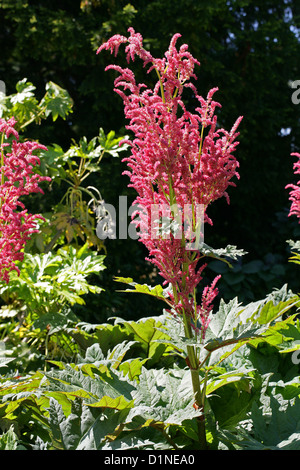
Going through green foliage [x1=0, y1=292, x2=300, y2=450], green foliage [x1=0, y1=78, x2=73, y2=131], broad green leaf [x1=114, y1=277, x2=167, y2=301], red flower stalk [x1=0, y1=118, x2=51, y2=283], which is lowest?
green foliage [x1=0, y1=292, x2=300, y2=450]

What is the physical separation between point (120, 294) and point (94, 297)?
1.63 ft

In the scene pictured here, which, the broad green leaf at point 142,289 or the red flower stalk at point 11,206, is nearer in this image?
the broad green leaf at point 142,289

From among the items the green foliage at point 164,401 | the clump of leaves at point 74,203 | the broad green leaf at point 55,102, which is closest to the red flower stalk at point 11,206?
the green foliage at point 164,401

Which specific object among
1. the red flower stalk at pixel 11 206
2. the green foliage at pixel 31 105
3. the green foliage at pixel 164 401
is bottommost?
the green foliage at pixel 164 401

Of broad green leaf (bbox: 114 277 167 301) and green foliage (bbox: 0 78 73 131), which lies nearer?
broad green leaf (bbox: 114 277 167 301)

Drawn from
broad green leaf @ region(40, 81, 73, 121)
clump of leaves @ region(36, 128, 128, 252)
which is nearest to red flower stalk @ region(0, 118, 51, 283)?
clump of leaves @ region(36, 128, 128, 252)

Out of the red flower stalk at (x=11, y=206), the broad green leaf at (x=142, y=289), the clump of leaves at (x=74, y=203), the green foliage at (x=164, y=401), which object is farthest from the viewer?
the clump of leaves at (x=74, y=203)

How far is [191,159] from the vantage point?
1.84 m

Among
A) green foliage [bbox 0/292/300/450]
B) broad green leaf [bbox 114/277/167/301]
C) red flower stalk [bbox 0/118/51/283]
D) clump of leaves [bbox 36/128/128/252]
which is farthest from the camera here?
clump of leaves [bbox 36/128/128/252]

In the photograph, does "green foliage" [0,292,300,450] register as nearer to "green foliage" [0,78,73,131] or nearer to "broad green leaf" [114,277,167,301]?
"broad green leaf" [114,277,167,301]

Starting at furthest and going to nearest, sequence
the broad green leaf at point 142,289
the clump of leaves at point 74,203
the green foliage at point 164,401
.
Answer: the clump of leaves at point 74,203 < the broad green leaf at point 142,289 < the green foliage at point 164,401

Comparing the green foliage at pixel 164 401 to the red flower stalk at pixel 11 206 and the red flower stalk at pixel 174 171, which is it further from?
the red flower stalk at pixel 11 206

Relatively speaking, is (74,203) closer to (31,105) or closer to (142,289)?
(31,105)

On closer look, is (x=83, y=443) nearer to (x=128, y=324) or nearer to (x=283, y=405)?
(x=283, y=405)
